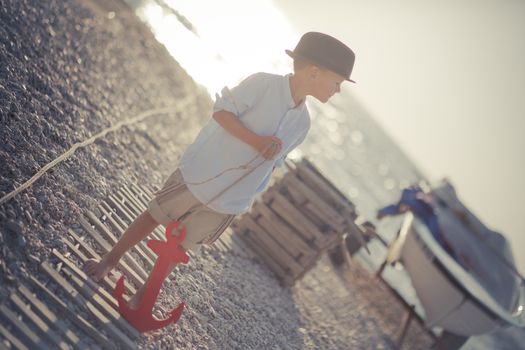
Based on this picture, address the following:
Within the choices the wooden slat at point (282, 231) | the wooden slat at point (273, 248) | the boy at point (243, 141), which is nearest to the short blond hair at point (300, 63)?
the boy at point (243, 141)

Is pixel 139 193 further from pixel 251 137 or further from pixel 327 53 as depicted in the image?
pixel 327 53

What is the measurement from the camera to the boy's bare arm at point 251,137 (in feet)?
9.77

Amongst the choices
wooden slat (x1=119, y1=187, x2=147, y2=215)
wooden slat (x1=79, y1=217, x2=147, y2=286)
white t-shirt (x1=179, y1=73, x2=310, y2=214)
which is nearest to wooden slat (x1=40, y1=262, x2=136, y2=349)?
wooden slat (x1=79, y1=217, x2=147, y2=286)

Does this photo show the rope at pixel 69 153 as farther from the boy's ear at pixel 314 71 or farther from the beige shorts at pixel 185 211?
the boy's ear at pixel 314 71

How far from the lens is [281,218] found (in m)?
7.21

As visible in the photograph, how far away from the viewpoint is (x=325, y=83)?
3113 millimetres

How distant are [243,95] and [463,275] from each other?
762 cm

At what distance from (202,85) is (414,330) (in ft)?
41.0

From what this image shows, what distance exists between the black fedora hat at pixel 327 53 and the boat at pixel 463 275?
6.50 m

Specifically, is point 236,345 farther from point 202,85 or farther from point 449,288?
point 202,85

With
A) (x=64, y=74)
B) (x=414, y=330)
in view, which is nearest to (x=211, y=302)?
(x=64, y=74)

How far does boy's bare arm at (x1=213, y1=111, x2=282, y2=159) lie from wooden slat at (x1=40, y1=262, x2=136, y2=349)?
69.2 inches

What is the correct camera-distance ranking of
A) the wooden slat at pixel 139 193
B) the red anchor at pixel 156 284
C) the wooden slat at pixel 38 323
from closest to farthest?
the wooden slat at pixel 38 323 → the red anchor at pixel 156 284 → the wooden slat at pixel 139 193

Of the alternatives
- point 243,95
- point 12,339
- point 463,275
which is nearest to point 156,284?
point 12,339
